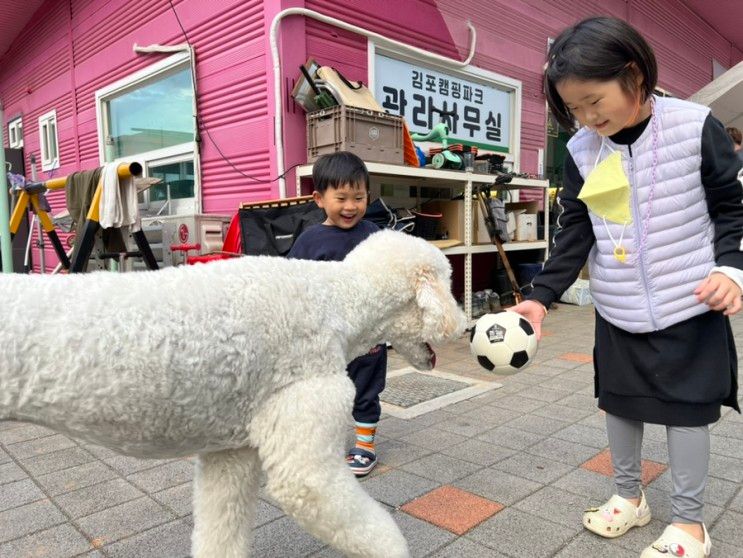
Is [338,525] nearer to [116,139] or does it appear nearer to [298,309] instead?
[298,309]

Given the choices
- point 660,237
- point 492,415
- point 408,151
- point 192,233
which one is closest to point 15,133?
point 192,233

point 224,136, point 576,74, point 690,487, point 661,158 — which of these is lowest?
point 690,487

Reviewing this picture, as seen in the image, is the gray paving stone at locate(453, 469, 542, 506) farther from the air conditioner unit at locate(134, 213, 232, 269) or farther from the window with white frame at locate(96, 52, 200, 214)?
the window with white frame at locate(96, 52, 200, 214)

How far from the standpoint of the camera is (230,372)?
1.24 metres

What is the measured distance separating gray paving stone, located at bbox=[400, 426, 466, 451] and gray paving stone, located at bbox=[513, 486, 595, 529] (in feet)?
2.31

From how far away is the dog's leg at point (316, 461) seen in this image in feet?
4.28

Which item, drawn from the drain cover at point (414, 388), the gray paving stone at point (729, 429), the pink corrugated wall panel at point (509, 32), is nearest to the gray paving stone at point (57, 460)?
the drain cover at point (414, 388)

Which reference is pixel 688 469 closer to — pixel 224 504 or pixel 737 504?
pixel 737 504

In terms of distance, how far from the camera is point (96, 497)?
2502 millimetres

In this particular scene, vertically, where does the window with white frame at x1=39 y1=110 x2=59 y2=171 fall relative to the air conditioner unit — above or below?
above

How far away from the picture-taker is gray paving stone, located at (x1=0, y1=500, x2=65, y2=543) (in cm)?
221

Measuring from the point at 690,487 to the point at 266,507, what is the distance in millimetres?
1684

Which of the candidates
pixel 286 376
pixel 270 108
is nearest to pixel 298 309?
pixel 286 376

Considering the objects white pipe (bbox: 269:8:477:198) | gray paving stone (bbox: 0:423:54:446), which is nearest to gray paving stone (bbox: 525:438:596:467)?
gray paving stone (bbox: 0:423:54:446)
